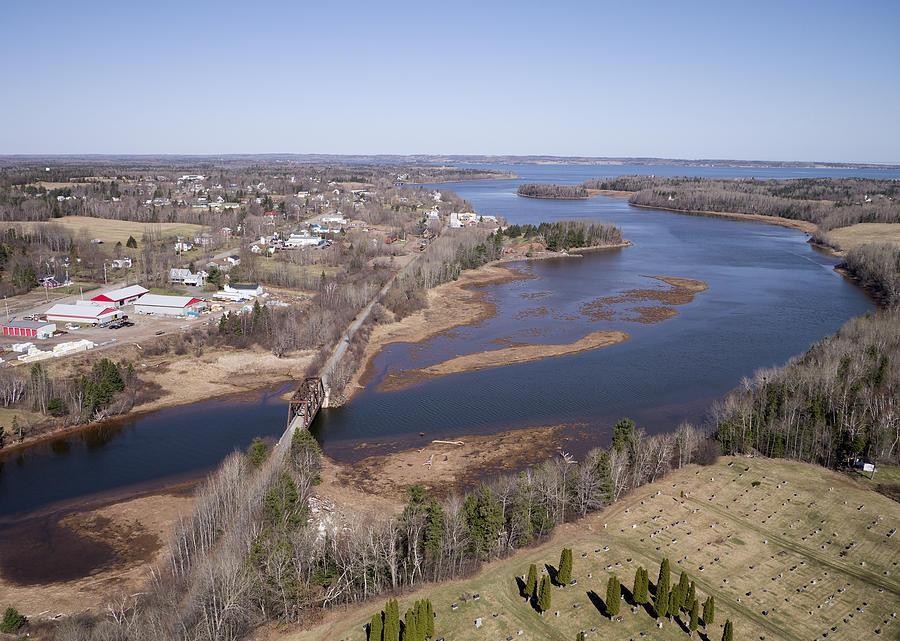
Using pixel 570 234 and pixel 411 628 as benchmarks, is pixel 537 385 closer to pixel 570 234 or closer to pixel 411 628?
pixel 411 628

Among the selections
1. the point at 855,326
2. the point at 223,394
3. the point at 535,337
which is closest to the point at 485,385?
the point at 535,337

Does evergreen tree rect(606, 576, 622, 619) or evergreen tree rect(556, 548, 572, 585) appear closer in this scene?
evergreen tree rect(606, 576, 622, 619)

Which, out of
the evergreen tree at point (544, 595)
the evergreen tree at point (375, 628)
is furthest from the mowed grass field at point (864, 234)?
the evergreen tree at point (375, 628)

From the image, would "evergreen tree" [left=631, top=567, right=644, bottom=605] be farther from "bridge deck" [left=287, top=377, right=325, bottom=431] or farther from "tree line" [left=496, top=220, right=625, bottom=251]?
"tree line" [left=496, top=220, right=625, bottom=251]

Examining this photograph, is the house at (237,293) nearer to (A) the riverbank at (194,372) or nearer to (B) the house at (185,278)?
(B) the house at (185,278)

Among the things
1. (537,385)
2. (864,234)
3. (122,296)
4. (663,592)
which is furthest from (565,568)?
(864,234)

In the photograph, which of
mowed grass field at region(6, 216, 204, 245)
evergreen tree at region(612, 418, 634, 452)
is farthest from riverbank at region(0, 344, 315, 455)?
mowed grass field at region(6, 216, 204, 245)

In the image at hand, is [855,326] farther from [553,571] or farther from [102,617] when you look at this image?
[102,617]
